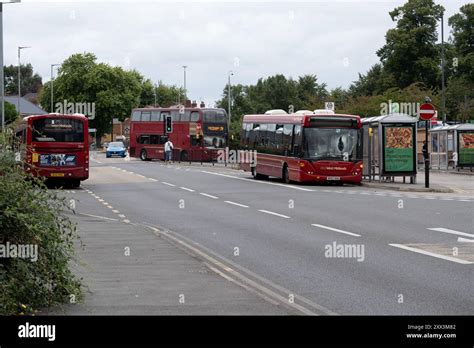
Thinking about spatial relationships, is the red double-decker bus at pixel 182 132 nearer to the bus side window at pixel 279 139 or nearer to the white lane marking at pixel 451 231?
the bus side window at pixel 279 139

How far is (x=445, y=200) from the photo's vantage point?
92.2 ft

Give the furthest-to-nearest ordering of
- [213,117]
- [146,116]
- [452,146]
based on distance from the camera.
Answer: [146,116] → [213,117] → [452,146]

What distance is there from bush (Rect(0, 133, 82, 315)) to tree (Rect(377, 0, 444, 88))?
273 ft

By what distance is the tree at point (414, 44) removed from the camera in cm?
9088

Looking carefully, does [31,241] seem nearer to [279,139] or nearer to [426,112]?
[426,112]

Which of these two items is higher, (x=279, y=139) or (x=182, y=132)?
(x=182, y=132)

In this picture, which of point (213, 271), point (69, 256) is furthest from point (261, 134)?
point (69, 256)

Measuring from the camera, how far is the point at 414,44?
300 ft

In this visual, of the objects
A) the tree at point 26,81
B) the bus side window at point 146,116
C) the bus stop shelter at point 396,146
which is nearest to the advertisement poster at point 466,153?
the bus stop shelter at point 396,146

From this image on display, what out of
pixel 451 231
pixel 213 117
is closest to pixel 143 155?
pixel 213 117

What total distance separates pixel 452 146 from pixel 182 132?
27.5 meters

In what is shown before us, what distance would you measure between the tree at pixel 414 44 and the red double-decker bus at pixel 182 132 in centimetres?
2625

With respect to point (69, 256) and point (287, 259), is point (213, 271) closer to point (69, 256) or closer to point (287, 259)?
point (287, 259)
